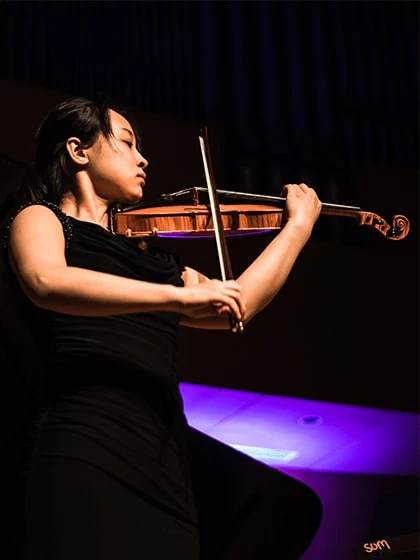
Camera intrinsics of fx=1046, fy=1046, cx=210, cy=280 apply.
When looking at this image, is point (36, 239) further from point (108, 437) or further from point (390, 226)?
point (390, 226)

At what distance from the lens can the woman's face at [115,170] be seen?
63.3 inches

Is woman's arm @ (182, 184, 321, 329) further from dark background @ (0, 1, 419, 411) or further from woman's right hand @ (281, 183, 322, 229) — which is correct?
dark background @ (0, 1, 419, 411)

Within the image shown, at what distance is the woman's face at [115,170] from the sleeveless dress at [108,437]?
0.34 feet

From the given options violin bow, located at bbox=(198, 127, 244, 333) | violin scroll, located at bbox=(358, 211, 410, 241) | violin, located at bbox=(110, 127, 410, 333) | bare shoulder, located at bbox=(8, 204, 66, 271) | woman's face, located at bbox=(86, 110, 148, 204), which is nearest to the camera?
violin bow, located at bbox=(198, 127, 244, 333)

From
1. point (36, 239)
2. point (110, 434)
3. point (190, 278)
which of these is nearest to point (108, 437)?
point (110, 434)

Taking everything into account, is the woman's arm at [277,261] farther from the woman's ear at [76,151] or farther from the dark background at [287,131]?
the dark background at [287,131]

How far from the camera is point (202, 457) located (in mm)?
A: 3137

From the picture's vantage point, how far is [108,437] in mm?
1335

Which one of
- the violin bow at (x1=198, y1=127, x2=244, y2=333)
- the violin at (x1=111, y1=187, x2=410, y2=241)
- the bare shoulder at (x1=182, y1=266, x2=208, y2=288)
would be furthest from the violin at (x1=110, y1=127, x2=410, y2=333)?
the violin bow at (x1=198, y1=127, x2=244, y2=333)

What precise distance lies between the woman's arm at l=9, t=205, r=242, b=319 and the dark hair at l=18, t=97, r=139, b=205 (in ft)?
0.87

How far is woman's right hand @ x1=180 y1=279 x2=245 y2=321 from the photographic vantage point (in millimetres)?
1268

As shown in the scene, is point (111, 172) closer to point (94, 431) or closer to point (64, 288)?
point (64, 288)
